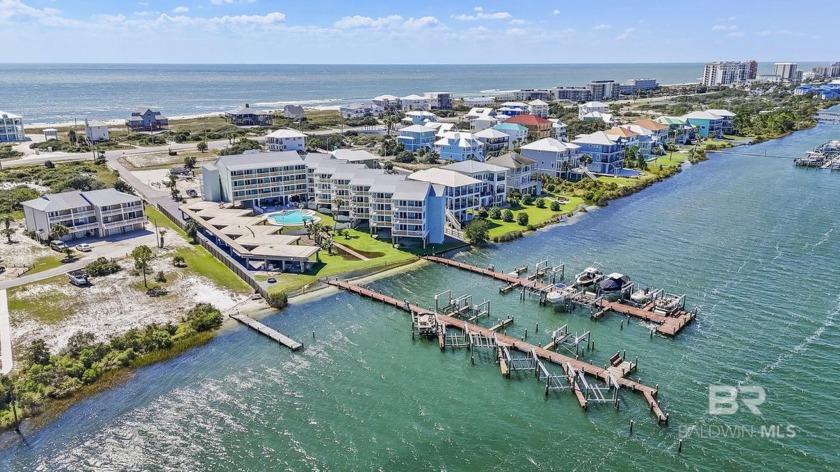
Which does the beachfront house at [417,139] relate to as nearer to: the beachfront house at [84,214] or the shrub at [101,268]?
the beachfront house at [84,214]

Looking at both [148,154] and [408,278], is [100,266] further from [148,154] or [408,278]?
[148,154]

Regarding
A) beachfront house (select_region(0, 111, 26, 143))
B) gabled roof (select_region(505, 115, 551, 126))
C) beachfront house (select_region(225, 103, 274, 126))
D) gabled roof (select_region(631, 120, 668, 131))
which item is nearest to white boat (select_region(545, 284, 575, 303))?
gabled roof (select_region(631, 120, 668, 131))

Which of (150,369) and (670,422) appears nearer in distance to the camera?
(670,422)

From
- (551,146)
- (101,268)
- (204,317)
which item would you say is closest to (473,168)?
(551,146)

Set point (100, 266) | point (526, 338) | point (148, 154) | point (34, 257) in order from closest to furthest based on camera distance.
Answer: point (526, 338) < point (100, 266) < point (34, 257) < point (148, 154)

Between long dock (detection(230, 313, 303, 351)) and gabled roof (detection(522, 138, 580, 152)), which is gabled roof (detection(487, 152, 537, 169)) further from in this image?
long dock (detection(230, 313, 303, 351))

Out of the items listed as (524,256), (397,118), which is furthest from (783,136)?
(524,256)
